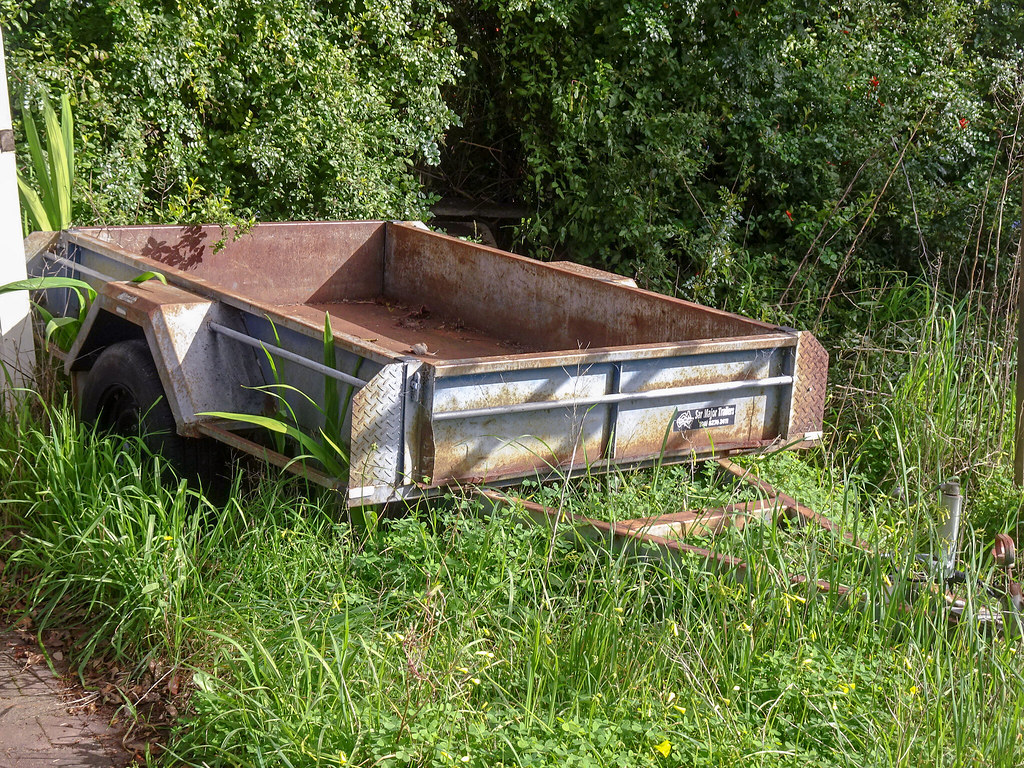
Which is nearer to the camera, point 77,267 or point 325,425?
Answer: point 325,425

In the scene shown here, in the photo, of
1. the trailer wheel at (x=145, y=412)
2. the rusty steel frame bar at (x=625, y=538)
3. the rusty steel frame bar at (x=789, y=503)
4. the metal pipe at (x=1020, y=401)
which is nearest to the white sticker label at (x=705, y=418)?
the rusty steel frame bar at (x=789, y=503)

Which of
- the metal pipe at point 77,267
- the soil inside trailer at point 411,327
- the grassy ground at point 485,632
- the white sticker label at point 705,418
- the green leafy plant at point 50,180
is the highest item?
the green leafy plant at point 50,180

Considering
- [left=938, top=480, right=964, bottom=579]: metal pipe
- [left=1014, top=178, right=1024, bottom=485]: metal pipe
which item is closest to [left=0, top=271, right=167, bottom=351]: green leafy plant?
[left=938, top=480, right=964, bottom=579]: metal pipe

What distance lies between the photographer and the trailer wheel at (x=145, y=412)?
448cm

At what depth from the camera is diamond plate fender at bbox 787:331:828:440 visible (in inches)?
177

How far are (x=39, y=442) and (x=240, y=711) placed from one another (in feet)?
6.45

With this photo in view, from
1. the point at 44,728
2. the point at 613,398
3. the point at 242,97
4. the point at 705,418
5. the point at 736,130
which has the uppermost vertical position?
the point at 242,97

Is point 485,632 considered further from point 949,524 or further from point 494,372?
point 949,524

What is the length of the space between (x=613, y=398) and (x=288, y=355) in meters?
1.17

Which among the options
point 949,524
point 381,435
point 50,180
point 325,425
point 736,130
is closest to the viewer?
point 949,524

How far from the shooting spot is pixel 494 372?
3.88 metres

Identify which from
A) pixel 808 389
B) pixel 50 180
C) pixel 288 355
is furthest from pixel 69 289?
pixel 808 389

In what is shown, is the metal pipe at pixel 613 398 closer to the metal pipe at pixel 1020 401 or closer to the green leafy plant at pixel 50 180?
the metal pipe at pixel 1020 401

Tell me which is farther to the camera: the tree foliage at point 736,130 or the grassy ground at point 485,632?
the tree foliage at point 736,130
